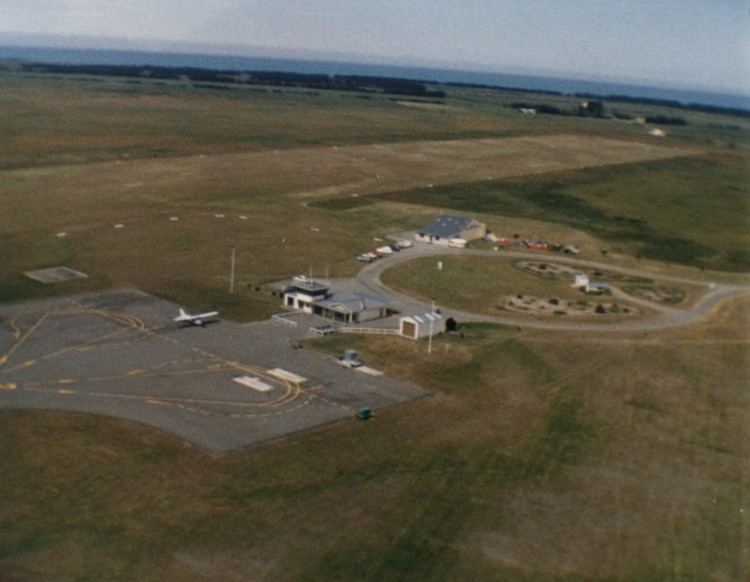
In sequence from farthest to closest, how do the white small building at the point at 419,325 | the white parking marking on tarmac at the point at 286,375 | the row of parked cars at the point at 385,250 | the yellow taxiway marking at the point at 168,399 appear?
the row of parked cars at the point at 385,250 → the white small building at the point at 419,325 → the white parking marking on tarmac at the point at 286,375 → the yellow taxiway marking at the point at 168,399

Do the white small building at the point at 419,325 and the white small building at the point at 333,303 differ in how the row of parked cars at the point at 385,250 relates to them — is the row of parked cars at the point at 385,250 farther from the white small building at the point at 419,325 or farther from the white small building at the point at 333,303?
the white small building at the point at 419,325

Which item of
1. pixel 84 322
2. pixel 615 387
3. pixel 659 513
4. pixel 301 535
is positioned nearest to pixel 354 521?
pixel 301 535

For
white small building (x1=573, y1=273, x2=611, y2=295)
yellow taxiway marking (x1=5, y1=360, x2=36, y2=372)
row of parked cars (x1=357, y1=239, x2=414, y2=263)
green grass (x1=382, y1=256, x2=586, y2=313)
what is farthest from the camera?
row of parked cars (x1=357, y1=239, x2=414, y2=263)

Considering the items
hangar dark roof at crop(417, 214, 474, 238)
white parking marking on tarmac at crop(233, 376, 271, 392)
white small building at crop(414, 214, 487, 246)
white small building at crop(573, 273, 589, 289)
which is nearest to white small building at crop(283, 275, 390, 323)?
white parking marking on tarmac at crop(233, 376, 271, 392)

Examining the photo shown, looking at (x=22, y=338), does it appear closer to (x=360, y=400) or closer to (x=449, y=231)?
(x=360, y=400)

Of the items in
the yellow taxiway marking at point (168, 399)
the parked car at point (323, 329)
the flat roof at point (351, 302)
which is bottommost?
the yellow taxiway marking at point (168, 399)

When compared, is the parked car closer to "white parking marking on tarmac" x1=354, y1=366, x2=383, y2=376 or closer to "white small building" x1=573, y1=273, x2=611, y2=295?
"white parking marking on tarmac" x1=354, y1=366, x2=383, y2=376

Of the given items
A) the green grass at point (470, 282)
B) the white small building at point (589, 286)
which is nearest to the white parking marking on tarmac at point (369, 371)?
the green grass at point (470, 282)

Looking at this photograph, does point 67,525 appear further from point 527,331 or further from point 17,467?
point 527,331
